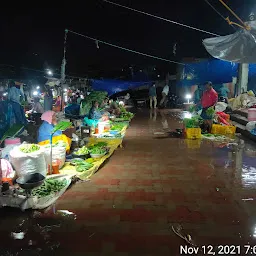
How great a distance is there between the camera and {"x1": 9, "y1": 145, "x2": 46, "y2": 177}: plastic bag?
5340 millimetres

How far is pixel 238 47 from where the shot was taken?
332 inches

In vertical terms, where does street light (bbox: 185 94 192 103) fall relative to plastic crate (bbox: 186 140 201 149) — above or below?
above

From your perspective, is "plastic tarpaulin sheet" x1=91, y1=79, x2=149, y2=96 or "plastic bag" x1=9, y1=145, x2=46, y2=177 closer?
"plastic bag" x1=9, y1=145, x2=46, y2=177

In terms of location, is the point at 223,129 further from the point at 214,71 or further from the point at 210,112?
the point at 214,71

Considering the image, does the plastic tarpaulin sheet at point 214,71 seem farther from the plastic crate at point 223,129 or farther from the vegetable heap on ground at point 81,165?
the vegetable heap on ground at point 81,165

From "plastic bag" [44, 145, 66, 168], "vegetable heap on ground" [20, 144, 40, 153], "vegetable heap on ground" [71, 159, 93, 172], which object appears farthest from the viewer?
"vegetable heap on ground" [71, 159, 93, 172]

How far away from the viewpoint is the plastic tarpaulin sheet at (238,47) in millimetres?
8242

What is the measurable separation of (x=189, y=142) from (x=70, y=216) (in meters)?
6.70

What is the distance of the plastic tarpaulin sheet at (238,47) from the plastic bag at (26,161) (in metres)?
6.53

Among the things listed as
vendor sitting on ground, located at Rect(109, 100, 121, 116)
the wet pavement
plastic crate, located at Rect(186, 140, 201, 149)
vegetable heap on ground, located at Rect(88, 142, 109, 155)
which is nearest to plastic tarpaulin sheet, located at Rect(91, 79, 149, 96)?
vendor sitting on ground, located at Rect(109, 100, 121, 116)

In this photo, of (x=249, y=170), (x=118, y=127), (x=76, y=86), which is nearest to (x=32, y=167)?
(x=249, y=170)

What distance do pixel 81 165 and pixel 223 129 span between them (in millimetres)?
7339

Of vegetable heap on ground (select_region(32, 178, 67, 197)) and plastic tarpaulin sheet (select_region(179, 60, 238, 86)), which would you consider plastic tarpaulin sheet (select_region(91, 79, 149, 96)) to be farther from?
vegetable heap on ground (select_region(32, 178, 67, 197))

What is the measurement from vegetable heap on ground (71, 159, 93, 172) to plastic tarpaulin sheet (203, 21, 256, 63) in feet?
18.1
